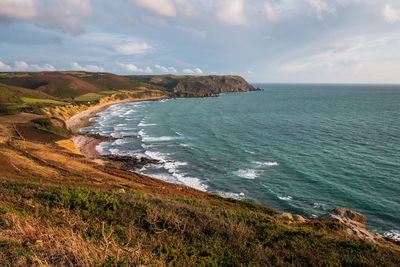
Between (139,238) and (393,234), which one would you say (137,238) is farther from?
(393,234)

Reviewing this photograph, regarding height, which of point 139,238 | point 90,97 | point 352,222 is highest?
point 90,97

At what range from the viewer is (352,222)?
18.7 m

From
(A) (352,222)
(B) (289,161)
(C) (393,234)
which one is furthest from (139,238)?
(B) (289,161)

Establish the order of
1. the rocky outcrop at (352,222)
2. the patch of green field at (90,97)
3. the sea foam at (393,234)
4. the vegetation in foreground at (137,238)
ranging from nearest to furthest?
the vegetation in foreground at (137,238) < the rocky outcrop at (352,222) < the sea foam at (393,234) < the patch of green field at (90,97)

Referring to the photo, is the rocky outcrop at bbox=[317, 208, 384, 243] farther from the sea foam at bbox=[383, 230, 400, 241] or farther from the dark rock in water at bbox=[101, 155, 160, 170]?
the dark rock in water at bbox=[101, 155, 160, 170]

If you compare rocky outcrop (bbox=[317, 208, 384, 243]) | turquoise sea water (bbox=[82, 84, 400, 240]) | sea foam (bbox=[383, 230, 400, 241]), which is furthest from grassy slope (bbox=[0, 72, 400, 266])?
turquoise sea water (bbox=[82, 84, 400, 240])

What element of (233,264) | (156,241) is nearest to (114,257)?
(156,241)

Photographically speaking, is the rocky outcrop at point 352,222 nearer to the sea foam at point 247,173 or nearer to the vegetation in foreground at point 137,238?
the vegetation in foreground at point 137,238

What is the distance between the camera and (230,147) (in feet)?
154

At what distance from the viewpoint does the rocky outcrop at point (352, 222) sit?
15.7 metres

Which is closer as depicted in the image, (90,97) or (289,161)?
(289,161)

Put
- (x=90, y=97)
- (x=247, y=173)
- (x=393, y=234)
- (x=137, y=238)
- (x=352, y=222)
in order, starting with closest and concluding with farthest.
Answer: (x=137, y=238) → (x=352, y=222) → (x=393, y=234) → (x=247, y=173) → (x=90, y=97)

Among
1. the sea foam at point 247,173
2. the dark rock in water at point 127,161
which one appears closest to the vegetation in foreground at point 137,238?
the sea foam at point 247,173

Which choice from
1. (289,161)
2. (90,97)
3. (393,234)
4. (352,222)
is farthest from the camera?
(90,97)
